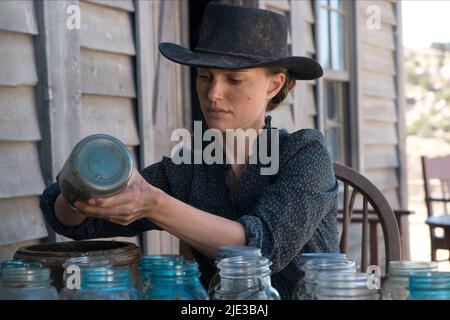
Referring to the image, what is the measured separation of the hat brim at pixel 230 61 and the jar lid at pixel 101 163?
2.27 feet

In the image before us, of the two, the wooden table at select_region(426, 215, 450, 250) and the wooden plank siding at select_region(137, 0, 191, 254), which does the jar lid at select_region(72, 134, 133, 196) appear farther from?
the wooden table at select_region(426, 215, 450, 250)

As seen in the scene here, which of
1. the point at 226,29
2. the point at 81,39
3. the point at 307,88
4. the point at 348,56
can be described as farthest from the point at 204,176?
the point at 348,56

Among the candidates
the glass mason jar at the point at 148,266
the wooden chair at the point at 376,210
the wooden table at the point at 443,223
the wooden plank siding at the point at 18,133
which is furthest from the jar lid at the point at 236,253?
the wooden table at the point at 443,223

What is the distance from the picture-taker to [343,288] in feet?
4.24

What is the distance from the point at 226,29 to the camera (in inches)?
86.0

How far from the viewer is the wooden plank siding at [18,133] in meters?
2.78

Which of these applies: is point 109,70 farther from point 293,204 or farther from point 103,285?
point 103,285

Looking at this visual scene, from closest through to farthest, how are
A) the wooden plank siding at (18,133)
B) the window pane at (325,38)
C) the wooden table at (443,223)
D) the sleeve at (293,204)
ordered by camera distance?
the sleeve at (293,204) → the wooden plank siding at (18,133) → the wooden table at (443,223) → the window pane at (325,38)

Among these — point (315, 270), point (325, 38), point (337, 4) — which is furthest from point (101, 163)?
point (337, 4)

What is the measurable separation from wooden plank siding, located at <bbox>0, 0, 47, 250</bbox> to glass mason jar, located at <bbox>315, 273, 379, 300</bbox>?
1.67m

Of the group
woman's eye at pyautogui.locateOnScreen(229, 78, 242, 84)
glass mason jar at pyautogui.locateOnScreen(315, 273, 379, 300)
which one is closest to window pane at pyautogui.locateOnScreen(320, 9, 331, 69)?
woman's eye at pyautogui.locateOnScreen(229, 78, 242, 84)

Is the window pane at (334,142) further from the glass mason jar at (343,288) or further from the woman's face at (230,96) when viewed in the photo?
the glass mason jar at (343,288)

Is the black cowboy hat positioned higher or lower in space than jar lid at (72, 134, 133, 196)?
higher

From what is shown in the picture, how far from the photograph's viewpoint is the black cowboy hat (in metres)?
2.13
